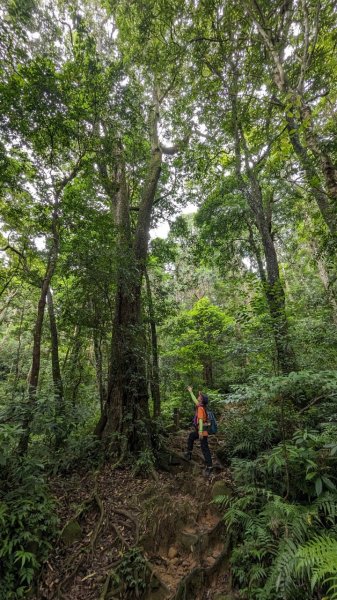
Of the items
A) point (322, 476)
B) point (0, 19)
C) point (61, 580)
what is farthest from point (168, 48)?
point (61, 580)

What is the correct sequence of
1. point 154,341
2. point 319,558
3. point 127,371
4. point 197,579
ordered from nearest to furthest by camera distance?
point 319,558 < point 197,579 < point 127,371 < point 154,341

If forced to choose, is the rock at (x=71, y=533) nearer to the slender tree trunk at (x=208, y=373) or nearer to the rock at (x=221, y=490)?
the rock at (x=221, y=490)

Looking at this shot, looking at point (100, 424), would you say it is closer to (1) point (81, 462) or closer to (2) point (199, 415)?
(1) point (81, 462)

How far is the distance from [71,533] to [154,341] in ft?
18.2

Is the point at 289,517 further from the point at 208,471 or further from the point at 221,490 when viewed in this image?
the point at 208,471

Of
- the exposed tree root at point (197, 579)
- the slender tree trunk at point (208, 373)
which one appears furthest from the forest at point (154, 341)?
the slender tree trunk at point (208, 373)

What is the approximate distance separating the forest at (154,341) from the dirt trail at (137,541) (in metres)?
0.02

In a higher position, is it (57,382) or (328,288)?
(328,288)

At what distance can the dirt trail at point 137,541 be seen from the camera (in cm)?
330

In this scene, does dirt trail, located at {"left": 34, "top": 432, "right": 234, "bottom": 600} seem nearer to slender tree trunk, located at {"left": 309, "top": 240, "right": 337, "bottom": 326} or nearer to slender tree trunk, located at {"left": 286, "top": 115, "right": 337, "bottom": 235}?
slender tree trunk, located at {"left": 309, "top": 240, "right": 337, "bottom": 326}

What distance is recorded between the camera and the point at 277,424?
525 centimetres

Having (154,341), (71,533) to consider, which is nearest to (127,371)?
(154,341)

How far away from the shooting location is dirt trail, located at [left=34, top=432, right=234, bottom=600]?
330 cm

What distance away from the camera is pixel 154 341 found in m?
9.01
